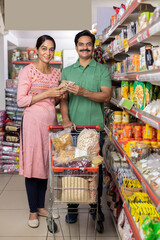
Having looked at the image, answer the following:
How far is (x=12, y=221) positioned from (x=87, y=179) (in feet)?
5.25

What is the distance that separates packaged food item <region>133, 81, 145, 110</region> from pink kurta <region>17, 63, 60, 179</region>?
0.93 meters

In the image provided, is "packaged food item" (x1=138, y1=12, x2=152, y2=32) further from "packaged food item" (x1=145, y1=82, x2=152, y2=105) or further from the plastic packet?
the plastic packet

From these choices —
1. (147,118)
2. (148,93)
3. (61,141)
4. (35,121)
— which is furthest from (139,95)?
(35,121)

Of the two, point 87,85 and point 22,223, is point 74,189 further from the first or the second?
point 22,223

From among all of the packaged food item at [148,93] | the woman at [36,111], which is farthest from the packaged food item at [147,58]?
the woman at [36,111]

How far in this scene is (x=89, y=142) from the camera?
2570 millimetres

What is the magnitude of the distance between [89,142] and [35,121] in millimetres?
813

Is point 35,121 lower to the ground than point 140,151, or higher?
higher

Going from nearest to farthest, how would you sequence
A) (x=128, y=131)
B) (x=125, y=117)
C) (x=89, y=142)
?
(x=89, y=142), (x=128, y=131), (x=125, y=117)

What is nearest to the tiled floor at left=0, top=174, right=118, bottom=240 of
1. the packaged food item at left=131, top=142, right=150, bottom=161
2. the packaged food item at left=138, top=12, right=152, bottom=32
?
the packaged food item at left=131, top=142, right=150, bottom=161

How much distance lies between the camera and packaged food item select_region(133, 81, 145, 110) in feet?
8.39

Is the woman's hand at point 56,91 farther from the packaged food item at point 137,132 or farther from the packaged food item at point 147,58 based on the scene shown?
the packaged food item at point 147,58

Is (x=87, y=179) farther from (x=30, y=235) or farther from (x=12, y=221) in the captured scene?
(x=12, y=221)

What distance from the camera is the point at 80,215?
11.7 ft
